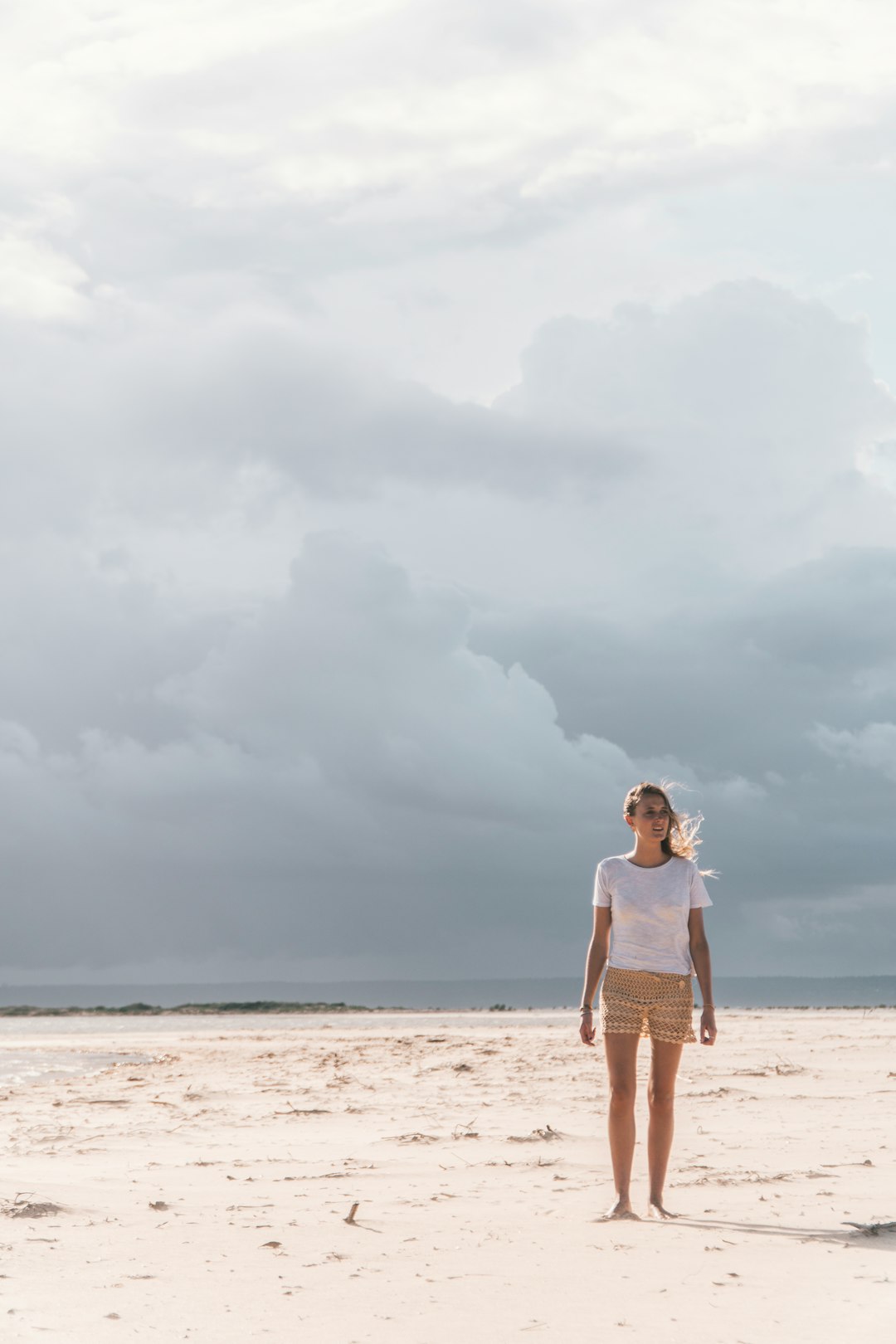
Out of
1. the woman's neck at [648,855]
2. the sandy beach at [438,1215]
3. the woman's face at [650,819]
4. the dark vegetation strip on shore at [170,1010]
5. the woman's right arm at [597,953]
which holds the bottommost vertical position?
the dark vegetation strip on shore at [170,1010]

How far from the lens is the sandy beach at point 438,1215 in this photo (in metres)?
4.95

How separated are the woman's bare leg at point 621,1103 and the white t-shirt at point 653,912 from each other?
41 cm

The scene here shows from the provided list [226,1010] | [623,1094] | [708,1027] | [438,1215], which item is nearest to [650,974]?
[708,1027]

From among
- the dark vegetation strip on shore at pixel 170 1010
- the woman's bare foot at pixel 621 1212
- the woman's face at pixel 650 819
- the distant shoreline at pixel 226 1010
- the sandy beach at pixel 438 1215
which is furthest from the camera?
the dark vegetation strip on shore at pixel 170 1010

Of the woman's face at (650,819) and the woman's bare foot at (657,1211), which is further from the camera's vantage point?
the woman's face at (650,819)

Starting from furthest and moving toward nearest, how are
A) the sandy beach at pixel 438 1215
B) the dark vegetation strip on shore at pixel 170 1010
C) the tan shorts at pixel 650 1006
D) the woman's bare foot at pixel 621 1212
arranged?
the dark vegetation strip on shore at pixel 170 1010 < the tan shorts at pixel 650 1006 < the woman's bare foot at pixel 621 1212 < the sandy beach at pixel 438 1215

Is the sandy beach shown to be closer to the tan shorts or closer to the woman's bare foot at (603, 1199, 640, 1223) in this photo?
the woman's bare foot at (603, 1199, 640, 1223)

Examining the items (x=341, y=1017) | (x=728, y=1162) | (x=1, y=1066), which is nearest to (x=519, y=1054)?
(x=1, y=1066)

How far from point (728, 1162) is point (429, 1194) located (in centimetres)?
220

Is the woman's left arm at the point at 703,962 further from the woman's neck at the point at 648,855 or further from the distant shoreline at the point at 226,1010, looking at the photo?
the distant shoreline at the point at 226,1010

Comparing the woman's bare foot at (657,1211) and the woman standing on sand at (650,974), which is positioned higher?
the woman standing on sand at (650,974)

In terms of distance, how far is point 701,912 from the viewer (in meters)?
7.12

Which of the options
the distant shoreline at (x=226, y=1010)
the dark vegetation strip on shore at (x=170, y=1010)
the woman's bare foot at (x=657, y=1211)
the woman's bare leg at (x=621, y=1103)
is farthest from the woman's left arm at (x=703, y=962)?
the dark vegetation strip on shore at (x=170, y=1010)

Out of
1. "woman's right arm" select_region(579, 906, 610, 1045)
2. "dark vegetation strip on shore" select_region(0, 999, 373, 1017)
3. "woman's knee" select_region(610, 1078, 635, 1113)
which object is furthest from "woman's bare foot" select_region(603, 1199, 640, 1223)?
"dark vegetation strip on shore" select_region(0, 999, 373, 1017)
